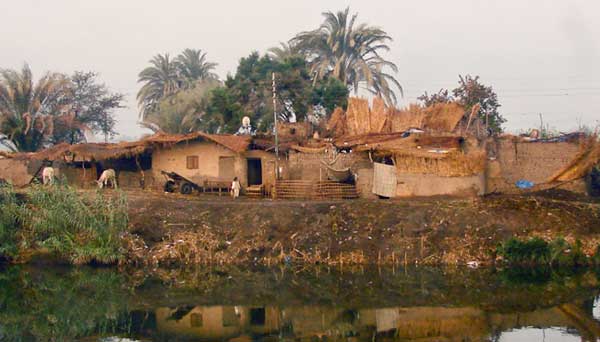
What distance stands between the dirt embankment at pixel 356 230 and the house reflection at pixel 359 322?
554cm

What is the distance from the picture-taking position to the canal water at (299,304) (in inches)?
583

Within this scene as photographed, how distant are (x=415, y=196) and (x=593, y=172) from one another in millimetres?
6857

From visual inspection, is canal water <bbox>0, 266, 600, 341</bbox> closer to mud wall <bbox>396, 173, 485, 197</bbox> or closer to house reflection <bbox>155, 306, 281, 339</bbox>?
house reflection <bbox>155, 306, 281, 339</bbox>

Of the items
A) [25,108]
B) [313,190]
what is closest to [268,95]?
[313,190]

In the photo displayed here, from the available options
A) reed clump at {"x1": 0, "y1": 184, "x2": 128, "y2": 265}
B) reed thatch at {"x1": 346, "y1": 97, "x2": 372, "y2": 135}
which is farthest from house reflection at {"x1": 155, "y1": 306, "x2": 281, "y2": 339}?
reed thatch at {"x1": 346, "y1": 97, "x2": 372, "y2": 135}

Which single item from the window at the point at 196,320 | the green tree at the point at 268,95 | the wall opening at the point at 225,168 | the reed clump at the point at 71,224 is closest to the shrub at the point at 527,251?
the window at the point at 196,320

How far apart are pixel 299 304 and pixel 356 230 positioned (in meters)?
6.19

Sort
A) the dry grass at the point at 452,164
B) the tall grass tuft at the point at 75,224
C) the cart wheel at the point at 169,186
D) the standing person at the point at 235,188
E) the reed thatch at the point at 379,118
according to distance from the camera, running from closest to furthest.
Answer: the tall grass tuft at the point at 75,224, the dry grass at the point at 452,164, the standing person at the point at 235,188, the reed thatch at the point at 379,118, the cart wheel at the point at 169,186

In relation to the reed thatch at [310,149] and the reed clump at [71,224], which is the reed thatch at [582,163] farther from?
the reed clump at [71,224]

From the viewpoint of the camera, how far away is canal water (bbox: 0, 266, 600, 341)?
14812mm

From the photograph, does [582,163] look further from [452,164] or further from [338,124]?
[338,124]

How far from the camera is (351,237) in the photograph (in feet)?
75.2

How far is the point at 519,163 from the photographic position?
88.1 feet

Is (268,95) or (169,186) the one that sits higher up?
(268,95)
